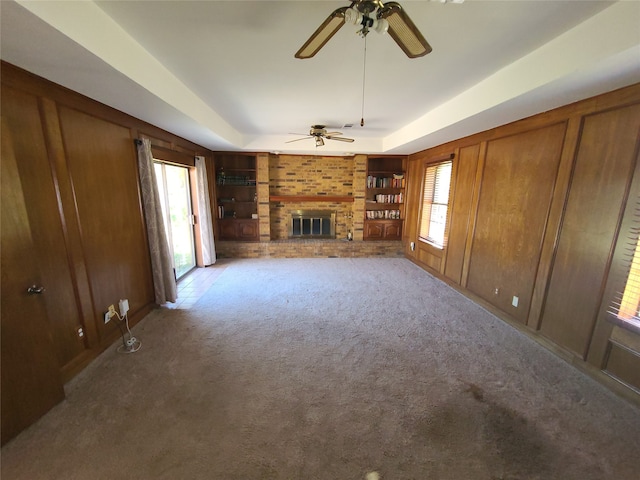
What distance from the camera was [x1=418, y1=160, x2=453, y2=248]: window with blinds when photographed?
4.42 m

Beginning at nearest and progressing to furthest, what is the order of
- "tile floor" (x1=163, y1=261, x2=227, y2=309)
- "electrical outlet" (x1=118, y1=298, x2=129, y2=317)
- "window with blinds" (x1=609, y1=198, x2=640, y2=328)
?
"window with blinds" (x1=609, y1=198, x2=640, y2=328) < "electrical outlet" (x1=118, y1=298, x2=129, y2=317) < "tile floor" (x1=163, y1=261, x2=227, y2=309)

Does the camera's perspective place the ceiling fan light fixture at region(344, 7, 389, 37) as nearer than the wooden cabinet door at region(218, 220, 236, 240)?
Yes

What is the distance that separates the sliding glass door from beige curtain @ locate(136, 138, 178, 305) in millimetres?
709

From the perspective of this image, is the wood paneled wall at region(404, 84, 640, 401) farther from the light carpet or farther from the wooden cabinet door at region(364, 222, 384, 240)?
the wooden cabinet door at region(364, 222, 384, 240)

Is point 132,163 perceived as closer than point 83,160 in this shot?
No

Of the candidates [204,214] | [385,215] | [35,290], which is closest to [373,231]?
[385,215]

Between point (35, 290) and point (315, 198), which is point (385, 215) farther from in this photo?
point (35, 290)

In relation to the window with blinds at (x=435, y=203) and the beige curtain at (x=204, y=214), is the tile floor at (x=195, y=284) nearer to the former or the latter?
the beige curtain at (x=204, y=214)

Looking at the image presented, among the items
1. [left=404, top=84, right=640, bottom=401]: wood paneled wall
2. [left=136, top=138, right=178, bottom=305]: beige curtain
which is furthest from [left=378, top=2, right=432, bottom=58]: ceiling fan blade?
[left=136, top=138, right=178, bottom=305]: beige curtain

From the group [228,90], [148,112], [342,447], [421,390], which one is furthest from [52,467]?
[228,90]

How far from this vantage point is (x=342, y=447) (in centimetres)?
151

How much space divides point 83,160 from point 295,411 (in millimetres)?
2761

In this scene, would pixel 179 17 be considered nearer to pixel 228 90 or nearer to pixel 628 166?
pixel 228 90

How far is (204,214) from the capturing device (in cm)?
485
